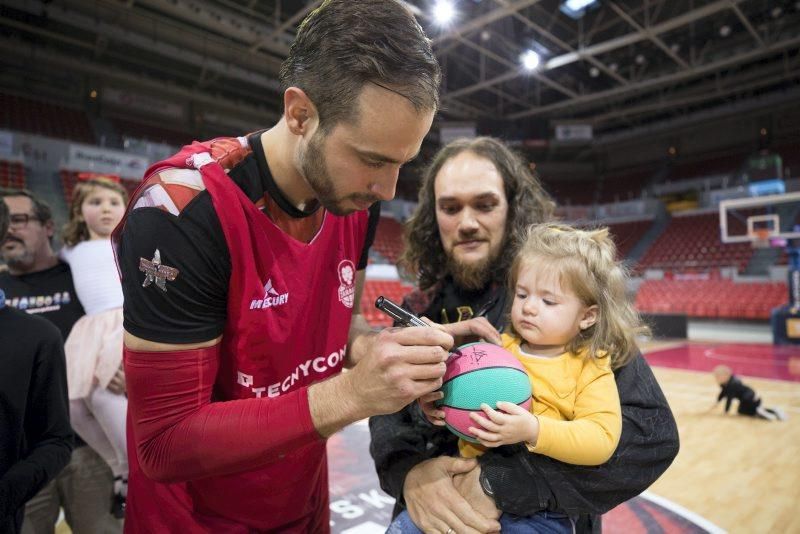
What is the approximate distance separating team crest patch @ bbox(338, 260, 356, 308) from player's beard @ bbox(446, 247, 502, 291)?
1.43 feet

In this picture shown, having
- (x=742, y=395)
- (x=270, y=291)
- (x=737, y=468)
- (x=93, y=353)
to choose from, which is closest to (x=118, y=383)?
(x=93, y=353)

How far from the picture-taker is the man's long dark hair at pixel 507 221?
5.89ft

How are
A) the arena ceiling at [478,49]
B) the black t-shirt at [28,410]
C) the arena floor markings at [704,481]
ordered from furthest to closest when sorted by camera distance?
the arena ceiling at [478,49]
the arena floor markings at [704,481]
the black t-shirt at [28,410]

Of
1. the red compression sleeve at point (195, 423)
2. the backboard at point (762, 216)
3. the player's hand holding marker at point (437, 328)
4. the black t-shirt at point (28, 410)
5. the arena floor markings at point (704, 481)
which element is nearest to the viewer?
the red compression sleeve at point (195, 423)

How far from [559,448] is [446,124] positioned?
17.6 metres

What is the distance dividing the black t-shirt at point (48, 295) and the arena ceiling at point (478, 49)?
9.29 m

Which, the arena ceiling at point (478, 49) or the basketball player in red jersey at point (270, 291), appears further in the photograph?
the arena ceiling at point (478, 49)

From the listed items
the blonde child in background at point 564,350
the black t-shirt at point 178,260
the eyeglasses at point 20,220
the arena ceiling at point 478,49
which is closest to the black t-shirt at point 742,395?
the blonde child in background at point 564,350

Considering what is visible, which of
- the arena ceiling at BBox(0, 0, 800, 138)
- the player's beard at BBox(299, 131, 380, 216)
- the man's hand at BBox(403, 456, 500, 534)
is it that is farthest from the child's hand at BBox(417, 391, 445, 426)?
the arena ceiling at BBox(0, 0, 800, 138)

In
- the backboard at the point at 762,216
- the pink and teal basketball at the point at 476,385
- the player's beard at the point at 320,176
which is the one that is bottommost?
the pink and teal basketball at the point at 476,385

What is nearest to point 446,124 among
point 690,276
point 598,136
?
point 598,136

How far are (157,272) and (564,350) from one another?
3.79ft

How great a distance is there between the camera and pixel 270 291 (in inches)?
47.6

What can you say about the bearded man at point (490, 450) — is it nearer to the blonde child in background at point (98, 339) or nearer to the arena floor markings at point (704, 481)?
the blonde child in background at point (98, 339)
